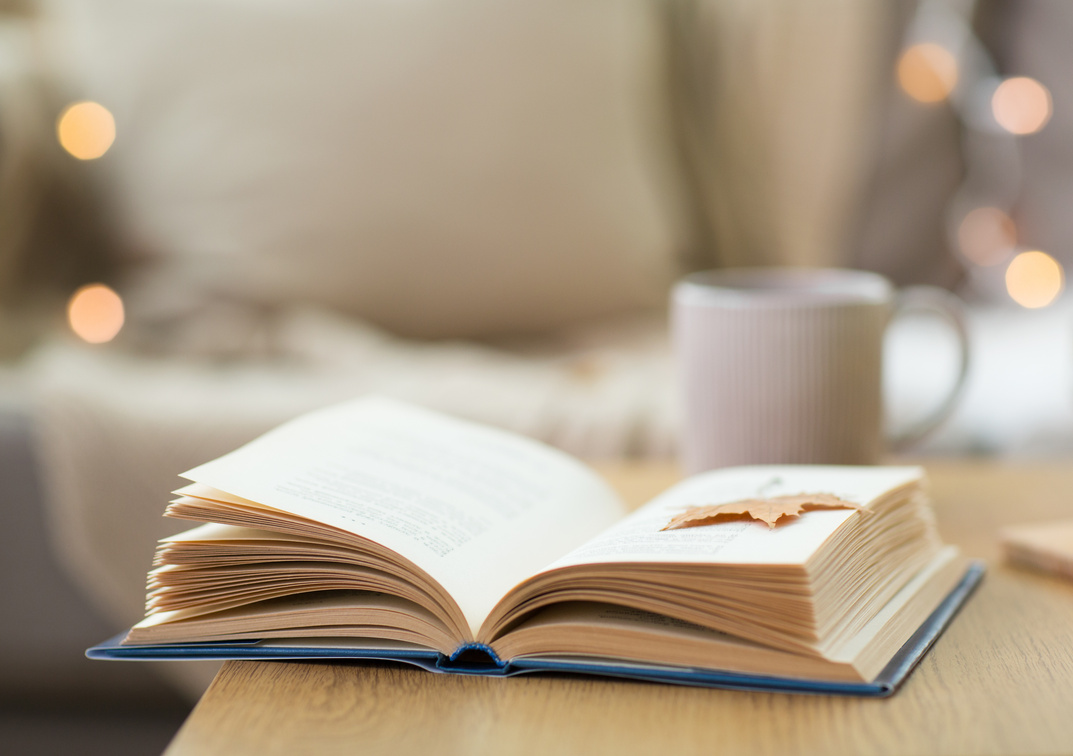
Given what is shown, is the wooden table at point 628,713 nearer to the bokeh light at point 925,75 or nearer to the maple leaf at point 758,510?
the maple leaf at point 758,510

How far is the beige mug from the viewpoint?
0.58 meters

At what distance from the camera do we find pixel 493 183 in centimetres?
114

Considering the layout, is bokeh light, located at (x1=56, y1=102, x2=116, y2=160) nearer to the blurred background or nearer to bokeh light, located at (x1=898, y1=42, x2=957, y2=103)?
the blurred background

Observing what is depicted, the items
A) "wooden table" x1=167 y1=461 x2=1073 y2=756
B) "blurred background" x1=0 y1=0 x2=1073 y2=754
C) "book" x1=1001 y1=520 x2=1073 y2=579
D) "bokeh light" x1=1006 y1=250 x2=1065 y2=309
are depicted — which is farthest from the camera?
"bokeh light" x1=1006 y1=250 x2=1065 y2=309

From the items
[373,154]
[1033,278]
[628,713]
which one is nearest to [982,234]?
[1033,278]

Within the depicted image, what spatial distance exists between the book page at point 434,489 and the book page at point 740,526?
1.6 inches

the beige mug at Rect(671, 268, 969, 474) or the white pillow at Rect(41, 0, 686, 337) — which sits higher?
the white pillow at Rect(41, 0, 686, 337)

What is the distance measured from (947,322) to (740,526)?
1.01ft

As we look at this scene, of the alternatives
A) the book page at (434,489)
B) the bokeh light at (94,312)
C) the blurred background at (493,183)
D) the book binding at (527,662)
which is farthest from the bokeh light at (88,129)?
the book binding at (527,662)

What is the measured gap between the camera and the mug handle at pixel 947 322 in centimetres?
63

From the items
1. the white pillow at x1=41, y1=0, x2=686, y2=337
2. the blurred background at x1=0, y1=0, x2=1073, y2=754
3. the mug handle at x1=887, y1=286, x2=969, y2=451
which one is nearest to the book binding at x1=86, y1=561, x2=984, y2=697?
the mug handle at x1=887, y1=286, x2=969, y2=451

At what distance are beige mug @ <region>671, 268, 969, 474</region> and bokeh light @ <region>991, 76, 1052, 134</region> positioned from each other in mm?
731

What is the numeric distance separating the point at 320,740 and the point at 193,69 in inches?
38.6

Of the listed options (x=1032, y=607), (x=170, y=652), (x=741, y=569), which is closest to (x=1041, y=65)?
(x=1032, y=607)
